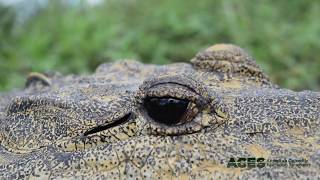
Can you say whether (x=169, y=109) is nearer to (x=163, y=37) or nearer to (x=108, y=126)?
(x=108, y=126)

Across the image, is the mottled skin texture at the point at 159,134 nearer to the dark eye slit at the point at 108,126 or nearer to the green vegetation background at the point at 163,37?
the dark eye slit at the point at 108,126

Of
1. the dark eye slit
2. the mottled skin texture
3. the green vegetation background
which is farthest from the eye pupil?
the green vegetation background

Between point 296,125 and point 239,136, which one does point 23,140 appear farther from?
point 296,125

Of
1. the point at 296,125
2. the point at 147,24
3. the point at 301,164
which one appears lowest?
the point at 301,164

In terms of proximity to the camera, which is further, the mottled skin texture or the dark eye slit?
the dark eye slit

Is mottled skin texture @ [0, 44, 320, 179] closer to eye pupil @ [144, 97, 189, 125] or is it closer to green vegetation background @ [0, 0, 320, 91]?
eye pupil @ [144, 97, 189, 125]

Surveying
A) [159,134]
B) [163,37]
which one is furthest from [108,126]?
[163,37]

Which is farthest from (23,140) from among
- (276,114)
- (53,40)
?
(53,40)
